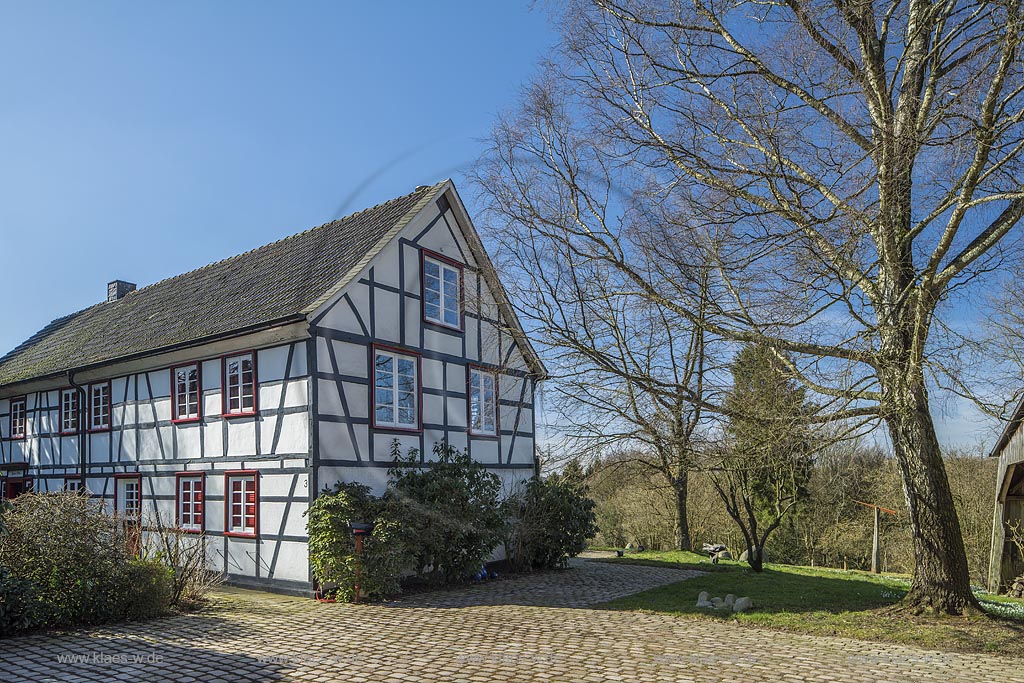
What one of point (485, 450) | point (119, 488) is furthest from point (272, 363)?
point (119, 488)

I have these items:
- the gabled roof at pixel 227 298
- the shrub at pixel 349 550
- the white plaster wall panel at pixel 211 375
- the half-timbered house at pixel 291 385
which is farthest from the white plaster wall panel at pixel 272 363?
the shrub at pixel 349 550

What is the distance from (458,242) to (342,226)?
2.71 metres

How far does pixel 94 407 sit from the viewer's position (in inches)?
695

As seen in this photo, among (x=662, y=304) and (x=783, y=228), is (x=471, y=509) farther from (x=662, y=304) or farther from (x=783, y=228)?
(x=783, y=228)

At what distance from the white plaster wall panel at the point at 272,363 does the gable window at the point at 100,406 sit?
540 cm

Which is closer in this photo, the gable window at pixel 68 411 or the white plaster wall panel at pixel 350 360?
the white plaster wall panel at pixel 350 360

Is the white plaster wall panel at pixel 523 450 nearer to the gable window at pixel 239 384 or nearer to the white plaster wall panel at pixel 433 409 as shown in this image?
the white plaster wall panel at pixel 433 409

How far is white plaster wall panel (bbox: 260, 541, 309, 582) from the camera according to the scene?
41.8 feet

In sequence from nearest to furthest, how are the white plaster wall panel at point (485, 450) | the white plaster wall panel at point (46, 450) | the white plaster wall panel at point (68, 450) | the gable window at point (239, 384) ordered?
the gable window at point (239, 384) < the white plaster wall panel at point (485, 450) < the white plaster wall panel at point (68, 450) < the white plaster wall panel at point (46, 450)

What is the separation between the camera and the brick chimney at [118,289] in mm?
23594

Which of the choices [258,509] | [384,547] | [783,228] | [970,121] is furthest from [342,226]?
[970,121]

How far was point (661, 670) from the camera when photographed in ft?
25.0

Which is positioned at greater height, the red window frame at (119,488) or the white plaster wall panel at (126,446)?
the white plaster wall panel at (126,446)

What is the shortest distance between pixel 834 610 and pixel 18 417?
65.4 ft
